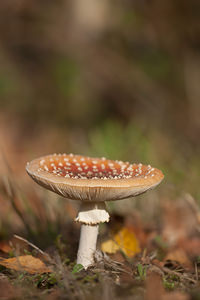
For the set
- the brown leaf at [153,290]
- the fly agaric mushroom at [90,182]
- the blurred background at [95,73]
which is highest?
the blurred background at [95,73]

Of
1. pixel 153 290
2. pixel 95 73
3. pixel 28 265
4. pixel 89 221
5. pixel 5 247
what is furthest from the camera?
pixel 95 73

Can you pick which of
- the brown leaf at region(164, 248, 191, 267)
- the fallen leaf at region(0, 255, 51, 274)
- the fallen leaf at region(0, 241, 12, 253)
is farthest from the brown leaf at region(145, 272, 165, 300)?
the fallen leaf at region(0, 241, 12, 253)

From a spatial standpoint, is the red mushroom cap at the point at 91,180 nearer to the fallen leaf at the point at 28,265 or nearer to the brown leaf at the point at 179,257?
the fallen leaf at the point at 28,265

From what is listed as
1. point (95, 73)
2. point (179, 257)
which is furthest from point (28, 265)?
point (95, 73)

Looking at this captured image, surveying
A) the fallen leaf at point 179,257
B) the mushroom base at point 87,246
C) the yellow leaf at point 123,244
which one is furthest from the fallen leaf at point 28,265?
the fallen leaf at point 179,257

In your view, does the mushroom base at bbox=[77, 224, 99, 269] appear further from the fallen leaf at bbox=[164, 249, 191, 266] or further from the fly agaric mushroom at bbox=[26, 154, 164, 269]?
the fallen leaf at bbox=[164, 249, 191, 266]

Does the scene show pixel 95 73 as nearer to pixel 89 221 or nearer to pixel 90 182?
pixel 89 221

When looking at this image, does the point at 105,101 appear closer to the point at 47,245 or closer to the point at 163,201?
the point at 163,201
